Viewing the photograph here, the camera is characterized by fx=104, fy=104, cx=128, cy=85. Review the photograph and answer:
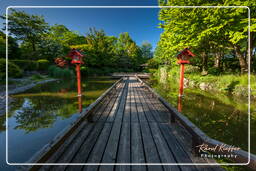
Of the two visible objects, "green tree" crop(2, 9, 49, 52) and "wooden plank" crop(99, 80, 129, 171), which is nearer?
"wooden plank" crop(99, 80, 129, 171)

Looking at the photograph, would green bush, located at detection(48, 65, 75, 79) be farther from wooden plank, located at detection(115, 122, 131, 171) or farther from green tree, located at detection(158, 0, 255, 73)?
wooden plank, located at detection(115, 122, 131, 171)

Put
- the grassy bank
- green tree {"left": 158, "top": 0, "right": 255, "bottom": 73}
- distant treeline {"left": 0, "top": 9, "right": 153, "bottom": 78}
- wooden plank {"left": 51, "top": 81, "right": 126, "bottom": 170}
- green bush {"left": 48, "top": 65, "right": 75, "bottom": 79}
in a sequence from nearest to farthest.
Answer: wooden plank {"left": 51, "top": 81, "right": 126, "bottom": 170} < green tree {"left": 158, "top": 0, "right": 255, "bottom": 73} < the grassy bank < green bush {"left": 48, "top": 65, "right": 75, "bottom": 79} < distant treeline {"left": 0, "top": 9, "right": 153, "bottom": 78}

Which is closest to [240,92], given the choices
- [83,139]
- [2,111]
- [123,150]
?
[123,150]

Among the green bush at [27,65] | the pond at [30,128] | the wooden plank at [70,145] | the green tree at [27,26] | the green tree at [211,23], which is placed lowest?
the pond at [30,128]

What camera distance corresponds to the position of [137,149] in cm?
181

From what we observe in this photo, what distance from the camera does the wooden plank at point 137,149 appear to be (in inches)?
59.3

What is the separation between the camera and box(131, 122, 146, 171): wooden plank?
1506 millimetres

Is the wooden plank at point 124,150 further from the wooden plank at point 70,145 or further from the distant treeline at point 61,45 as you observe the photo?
the distant treeline at point 61,45

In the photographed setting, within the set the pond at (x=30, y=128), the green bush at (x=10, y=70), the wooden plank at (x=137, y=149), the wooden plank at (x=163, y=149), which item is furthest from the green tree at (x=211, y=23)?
the green bush at (x=10, y=70)

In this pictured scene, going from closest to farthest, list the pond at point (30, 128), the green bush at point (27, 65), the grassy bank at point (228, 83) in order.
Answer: the pond at point (30, 128)
the grassy bank at point (228, 83)
the green bush at point (27, 65)

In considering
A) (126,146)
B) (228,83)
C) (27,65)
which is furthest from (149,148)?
(27,65)

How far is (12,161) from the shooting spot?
208 cm

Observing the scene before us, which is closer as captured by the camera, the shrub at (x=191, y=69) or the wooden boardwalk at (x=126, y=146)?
the wooden boardwalk at (x=126, y=146)

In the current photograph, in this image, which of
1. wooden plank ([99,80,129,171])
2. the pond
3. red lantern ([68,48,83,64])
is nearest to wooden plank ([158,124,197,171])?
wooden plank ([99,80,129,171])
